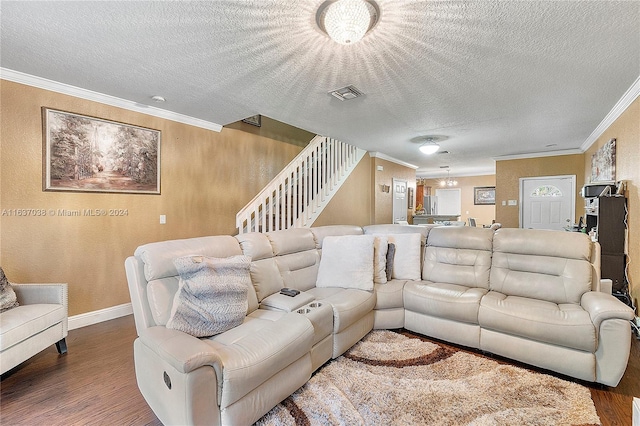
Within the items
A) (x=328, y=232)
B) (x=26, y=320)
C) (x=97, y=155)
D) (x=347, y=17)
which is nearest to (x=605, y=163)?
(x=328, y=232)

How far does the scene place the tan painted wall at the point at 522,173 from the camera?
6.09 m

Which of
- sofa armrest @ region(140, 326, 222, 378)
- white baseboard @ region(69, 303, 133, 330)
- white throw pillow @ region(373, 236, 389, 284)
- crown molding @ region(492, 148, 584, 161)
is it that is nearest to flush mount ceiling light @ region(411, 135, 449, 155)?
white throw pillow @ region(373, 236, 389, 284)

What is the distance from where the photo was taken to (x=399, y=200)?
24.7 ft

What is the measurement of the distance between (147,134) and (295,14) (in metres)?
2.57

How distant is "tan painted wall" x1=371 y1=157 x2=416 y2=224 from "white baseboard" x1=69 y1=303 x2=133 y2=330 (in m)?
4.88

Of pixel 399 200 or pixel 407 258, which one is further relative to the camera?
pixel 399 200

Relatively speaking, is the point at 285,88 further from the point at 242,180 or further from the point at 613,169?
the point at 613,169

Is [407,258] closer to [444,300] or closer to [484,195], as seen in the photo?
[444,300]

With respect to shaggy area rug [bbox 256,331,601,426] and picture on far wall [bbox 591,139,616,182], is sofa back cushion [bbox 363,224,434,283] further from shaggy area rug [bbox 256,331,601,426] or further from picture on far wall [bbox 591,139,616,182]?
picture on far wall [bbox 591,139,616,182]

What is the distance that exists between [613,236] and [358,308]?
133 inches

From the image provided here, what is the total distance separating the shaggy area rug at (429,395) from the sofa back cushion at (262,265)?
784 mm

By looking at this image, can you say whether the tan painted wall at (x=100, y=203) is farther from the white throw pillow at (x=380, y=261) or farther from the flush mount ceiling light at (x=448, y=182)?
the flush mount ceiling light at (x=448, y=182)

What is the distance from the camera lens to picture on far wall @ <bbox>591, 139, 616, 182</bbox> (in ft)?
12.4

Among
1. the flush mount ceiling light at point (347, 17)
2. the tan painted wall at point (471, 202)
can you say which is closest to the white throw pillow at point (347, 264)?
the flush mount ceiling light at point (347, 17)
